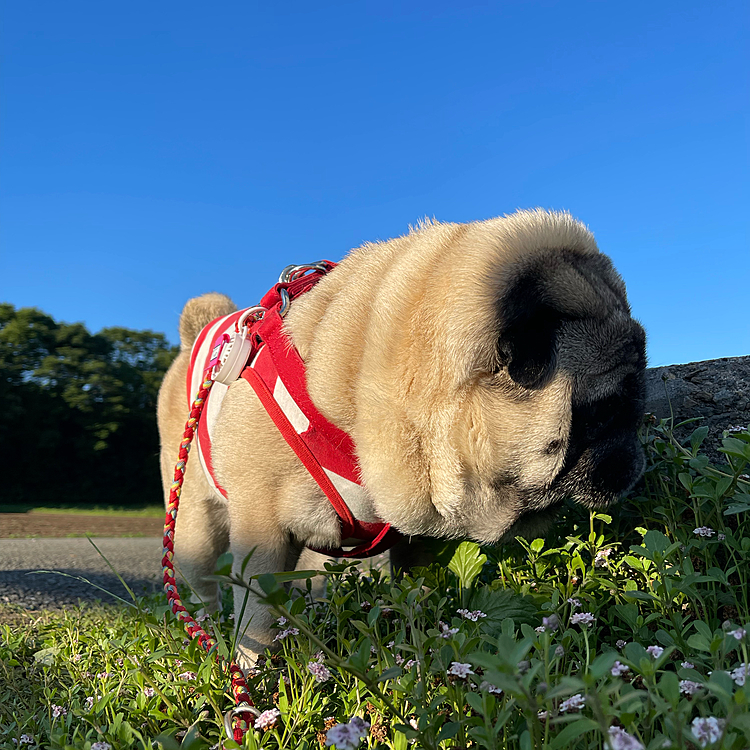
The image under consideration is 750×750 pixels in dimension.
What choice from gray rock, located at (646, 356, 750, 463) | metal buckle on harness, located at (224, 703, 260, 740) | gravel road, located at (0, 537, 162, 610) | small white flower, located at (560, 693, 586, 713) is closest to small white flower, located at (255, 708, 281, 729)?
metal buckle on harness, located at (224, 703, 260, 740)

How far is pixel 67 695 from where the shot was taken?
2.06m

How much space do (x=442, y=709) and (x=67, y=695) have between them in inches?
55.8

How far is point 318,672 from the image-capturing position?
1.66 m

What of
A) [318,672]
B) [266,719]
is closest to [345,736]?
[266,719]

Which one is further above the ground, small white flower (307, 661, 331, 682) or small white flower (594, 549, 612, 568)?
small white flower (594, 549, 612, 568)

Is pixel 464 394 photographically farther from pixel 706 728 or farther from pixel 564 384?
pixel 706 728

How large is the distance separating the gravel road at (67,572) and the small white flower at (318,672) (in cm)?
279

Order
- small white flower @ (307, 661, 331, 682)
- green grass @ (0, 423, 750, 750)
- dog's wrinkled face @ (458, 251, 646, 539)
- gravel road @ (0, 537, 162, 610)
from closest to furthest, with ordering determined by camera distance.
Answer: green grass @ (0, 423, 750, 750) < small white flower @ (307, 661, 331, 682) < dog's wrinkled face @ (458, 251, 646, 539) < gravel road @ (0, 537, 162, 610)

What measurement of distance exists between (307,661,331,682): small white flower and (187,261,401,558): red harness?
1.96 feet

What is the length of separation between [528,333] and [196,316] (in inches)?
112

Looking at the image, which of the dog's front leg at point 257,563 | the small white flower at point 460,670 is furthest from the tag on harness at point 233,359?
the small white flower at point 460,670

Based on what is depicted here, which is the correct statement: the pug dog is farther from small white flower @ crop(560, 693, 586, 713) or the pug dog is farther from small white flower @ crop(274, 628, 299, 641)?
small white flower @ crop(560, 693, 586, 713)

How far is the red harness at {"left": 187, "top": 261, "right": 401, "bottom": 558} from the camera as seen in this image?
2.12m

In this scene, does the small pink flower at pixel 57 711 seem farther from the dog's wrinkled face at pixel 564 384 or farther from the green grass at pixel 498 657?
the dog's wrinkled face at pixel 564 384
